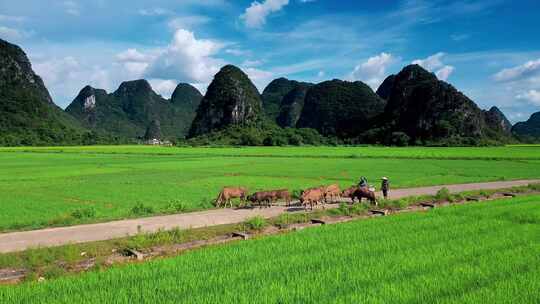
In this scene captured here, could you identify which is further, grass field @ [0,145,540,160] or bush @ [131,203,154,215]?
grass field @ [0,145,540,160]

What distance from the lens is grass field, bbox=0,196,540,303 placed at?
549 centimetres

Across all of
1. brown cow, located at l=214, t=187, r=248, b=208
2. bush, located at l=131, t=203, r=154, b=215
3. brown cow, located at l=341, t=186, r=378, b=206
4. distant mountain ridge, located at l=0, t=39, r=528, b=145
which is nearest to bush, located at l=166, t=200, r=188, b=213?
bush, located at l=131, t=203, r=154, b=215

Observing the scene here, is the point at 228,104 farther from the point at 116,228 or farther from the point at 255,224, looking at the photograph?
the point at 255,224

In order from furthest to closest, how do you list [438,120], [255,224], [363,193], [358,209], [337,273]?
[438,120]
[363,193]
[358,209]
[255,224]
[337,273]

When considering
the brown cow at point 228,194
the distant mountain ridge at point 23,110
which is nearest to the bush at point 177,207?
the brown cow at point 228,194

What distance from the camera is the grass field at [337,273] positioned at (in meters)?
5.49

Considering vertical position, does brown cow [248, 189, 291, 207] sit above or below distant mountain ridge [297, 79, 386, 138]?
below

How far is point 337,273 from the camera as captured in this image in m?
6.44

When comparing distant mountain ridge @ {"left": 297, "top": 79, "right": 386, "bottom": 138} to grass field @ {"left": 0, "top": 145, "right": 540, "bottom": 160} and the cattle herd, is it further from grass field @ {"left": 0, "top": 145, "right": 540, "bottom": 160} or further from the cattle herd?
the cattle herd

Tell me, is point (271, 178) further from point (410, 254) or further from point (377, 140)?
point (377, 140)

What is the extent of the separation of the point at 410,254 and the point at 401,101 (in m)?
120

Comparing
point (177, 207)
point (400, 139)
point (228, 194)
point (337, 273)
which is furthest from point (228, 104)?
point (337, 273)

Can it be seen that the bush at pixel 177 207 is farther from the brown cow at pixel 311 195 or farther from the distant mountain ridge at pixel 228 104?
the distant mountain ridge at pixel 228 104

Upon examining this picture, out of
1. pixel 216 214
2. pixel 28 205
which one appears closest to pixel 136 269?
pixel 216 214
